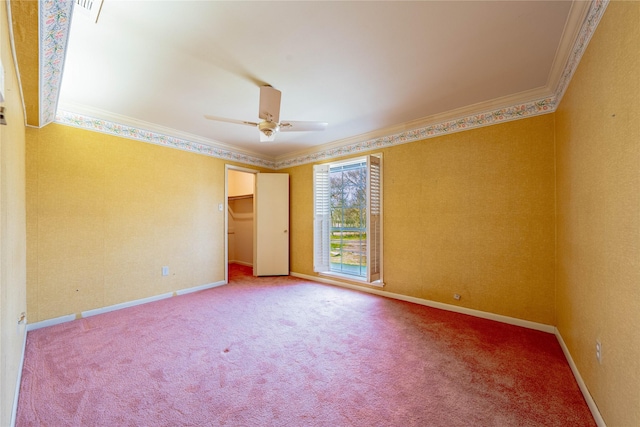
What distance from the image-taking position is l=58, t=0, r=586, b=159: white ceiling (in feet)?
5.31

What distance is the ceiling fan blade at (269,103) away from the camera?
2279 millimetres

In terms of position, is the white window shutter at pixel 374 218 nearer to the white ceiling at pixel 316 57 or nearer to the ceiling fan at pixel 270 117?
the white ceiling at pixel 316 57

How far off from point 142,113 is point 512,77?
3.99 m

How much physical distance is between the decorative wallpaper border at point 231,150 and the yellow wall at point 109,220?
0.13 metres

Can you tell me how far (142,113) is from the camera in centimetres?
314

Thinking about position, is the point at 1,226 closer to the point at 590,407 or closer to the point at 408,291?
the point at 590,407

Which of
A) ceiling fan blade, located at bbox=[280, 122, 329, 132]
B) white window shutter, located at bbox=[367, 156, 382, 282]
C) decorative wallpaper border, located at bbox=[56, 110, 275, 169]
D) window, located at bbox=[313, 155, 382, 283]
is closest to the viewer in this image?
ceiling fan blade, located at bbox=[280, 122, 329, 132]

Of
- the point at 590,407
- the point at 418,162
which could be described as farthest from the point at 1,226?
the point at 418,162

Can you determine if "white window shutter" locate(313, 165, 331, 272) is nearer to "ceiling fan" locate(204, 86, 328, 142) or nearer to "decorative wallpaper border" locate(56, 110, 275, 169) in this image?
"decorative wallpaper border" locate(56, 110, 275, 169)

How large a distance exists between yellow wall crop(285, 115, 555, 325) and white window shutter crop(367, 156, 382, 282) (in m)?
0.10

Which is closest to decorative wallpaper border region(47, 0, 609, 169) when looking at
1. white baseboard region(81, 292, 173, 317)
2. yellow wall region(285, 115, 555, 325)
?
yellow wall region(285, 115, 555, 325)

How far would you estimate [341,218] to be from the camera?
448cm

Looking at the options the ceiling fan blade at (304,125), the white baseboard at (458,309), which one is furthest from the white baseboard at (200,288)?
the ceiling fan blade at (304,125)

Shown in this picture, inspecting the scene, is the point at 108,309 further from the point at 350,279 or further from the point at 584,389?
the point at 584,389
